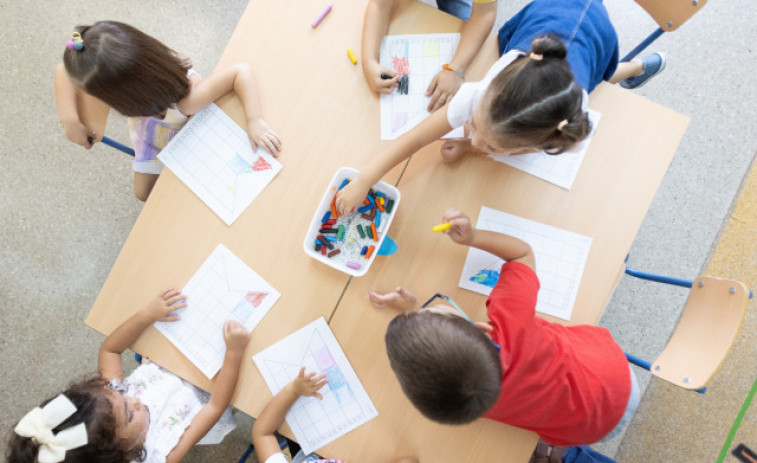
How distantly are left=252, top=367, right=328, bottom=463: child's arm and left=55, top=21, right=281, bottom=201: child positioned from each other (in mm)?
568

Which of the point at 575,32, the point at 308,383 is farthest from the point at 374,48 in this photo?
the point at 308,383

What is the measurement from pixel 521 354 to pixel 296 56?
921mm

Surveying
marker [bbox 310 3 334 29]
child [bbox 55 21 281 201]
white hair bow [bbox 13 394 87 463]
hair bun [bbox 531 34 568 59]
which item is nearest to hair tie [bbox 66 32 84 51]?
child [bbox 55 21 281 201]

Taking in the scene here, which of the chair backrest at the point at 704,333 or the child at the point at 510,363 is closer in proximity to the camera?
the child at the point at 510,363

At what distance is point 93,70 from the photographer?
108cm

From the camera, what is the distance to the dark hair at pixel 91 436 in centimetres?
97

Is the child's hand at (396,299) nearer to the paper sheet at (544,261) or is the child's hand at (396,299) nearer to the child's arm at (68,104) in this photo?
the paper sheet at (544,261)

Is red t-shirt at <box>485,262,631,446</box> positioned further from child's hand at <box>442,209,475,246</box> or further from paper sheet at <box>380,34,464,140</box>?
paper sheet at <box>380,34,464,140</box>

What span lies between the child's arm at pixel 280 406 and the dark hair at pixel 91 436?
0.96ft

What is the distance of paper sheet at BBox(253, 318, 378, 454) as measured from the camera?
3.53 feet

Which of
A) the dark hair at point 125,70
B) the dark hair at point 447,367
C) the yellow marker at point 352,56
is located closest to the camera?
the dark hair at point 447,367

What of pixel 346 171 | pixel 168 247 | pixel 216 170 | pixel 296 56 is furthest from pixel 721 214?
pixel 168 247

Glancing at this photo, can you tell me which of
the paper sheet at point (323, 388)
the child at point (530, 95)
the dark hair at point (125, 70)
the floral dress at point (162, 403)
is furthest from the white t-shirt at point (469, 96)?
the floral dress at point (162, 403)

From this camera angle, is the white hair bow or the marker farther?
the marker
